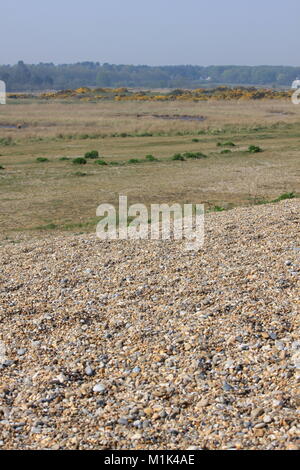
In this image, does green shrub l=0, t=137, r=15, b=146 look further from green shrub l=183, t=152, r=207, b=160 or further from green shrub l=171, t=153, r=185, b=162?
green shrub l=183, t=152, r=207, b=160

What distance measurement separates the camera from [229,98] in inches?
4350

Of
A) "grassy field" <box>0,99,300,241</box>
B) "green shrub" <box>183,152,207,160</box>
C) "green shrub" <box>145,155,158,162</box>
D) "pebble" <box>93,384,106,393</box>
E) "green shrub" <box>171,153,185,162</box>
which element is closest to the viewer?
"pebble" <box>93,384,106,393</box>

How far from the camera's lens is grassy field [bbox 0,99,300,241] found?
761 inches

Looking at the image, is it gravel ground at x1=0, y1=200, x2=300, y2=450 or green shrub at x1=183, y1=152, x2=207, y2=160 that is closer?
gravel ground at x1=0, y1=200, x2=300, y2=450

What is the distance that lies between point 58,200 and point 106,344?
14.1m

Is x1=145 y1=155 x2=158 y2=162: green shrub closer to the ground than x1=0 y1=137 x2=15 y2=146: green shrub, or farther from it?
closer to the ground

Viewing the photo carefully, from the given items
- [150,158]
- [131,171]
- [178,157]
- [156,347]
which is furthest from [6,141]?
[156,347]

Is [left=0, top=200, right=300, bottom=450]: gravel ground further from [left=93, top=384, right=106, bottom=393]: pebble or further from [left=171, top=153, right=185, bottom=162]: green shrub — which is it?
[left=171, top=153, right=185, bottom=162]: green shrub

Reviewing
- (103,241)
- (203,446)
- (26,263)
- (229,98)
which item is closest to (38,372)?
(203,446)

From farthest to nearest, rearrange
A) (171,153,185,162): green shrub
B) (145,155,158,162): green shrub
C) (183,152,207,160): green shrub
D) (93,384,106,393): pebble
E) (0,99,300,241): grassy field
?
(183,152,207,160): green shrub < (171,153,185,162): green shrub < (145,155,158,162): green shrub < (0,99,300,241): grassy field < (93,384,106,393): pebble

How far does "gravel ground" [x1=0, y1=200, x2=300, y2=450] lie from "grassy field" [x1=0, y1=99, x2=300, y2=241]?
6.60 metres

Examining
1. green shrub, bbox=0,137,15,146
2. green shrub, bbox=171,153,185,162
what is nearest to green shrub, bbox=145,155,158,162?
green shrub, bbox=171,153,185,162

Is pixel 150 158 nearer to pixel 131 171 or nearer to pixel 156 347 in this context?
pixel 131 171

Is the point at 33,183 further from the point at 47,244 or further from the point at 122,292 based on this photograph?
the point at 122,292
